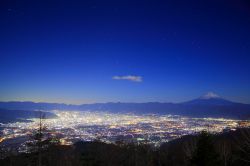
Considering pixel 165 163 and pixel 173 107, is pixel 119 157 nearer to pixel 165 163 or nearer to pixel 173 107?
pixel 165 163

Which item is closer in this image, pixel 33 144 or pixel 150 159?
pixel 33 144

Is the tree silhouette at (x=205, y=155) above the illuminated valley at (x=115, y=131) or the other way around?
above

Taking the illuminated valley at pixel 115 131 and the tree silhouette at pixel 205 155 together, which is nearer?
the tree silhouette at pixel 205 155

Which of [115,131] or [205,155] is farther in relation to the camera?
[115,131]

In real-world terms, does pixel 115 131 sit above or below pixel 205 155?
below

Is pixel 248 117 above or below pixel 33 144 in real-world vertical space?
above

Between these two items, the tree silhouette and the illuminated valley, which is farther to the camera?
the illuminated valley

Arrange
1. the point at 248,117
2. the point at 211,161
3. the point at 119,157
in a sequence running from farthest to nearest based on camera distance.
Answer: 1. the point at 119,157
2. the point at 211,161
3. the point at 248,117

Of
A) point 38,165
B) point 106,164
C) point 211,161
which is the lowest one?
point 106,164

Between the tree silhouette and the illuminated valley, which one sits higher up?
the tree silhouette

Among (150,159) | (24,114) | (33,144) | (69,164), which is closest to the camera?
(33,144)

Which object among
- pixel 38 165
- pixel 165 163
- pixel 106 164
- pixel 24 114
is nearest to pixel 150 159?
pixel 165 163
